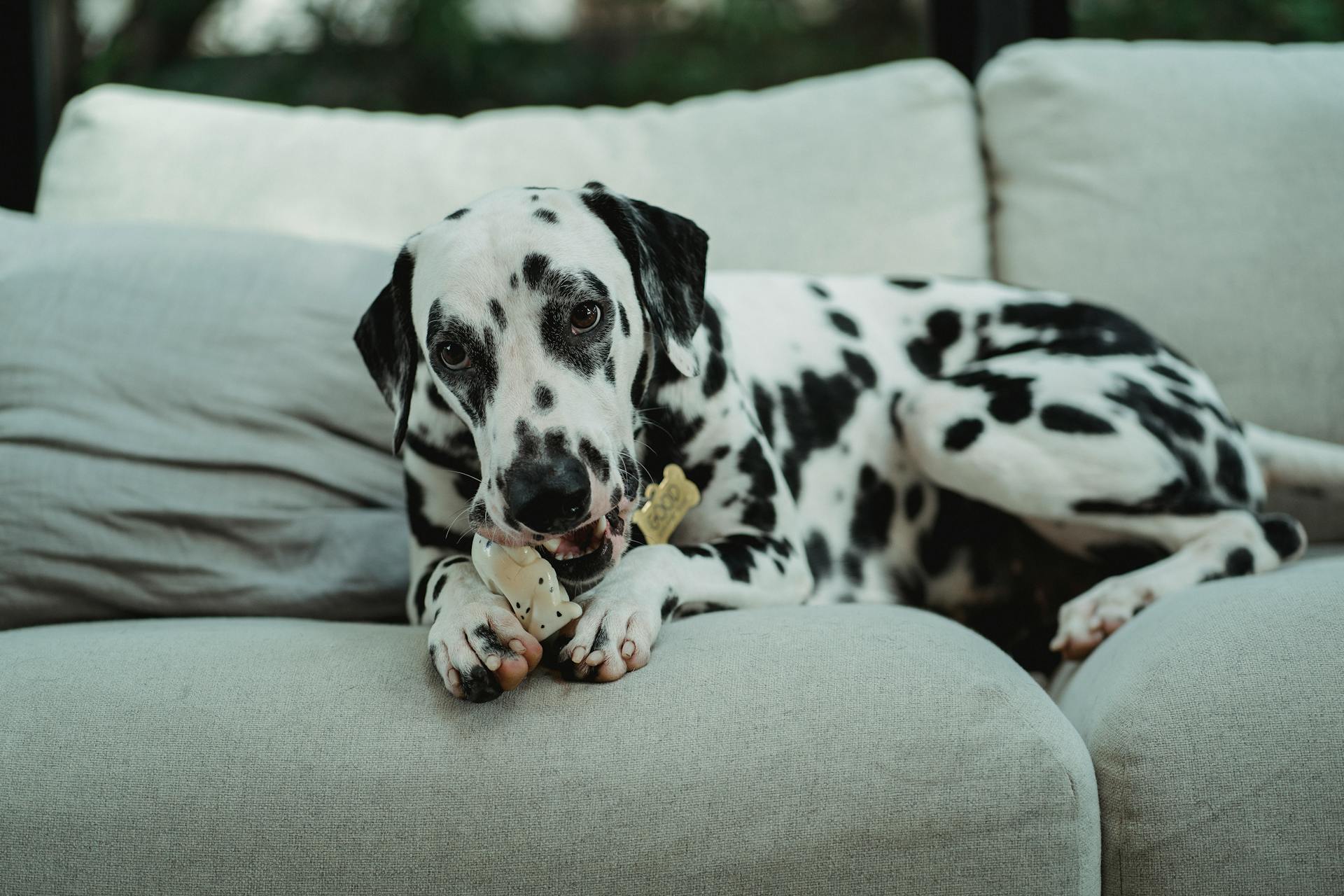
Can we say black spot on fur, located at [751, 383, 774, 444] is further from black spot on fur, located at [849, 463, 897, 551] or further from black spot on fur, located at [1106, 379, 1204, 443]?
black spot on fur, located at [1106, 379, 1204, 443]

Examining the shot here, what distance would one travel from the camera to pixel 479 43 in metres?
3.44

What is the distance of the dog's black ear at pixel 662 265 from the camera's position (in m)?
1.50

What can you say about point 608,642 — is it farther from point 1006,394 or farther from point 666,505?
point 1006,394

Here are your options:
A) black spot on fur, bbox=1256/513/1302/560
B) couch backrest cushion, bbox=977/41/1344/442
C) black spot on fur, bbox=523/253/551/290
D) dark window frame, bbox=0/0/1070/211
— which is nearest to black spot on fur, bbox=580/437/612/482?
black spot on fur, bbox=523/253/551/290

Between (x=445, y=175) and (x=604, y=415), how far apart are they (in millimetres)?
1238

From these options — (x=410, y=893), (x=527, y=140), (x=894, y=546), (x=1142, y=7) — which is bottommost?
(x=894, y=546)

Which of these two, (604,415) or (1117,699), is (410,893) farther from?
(1117,699)

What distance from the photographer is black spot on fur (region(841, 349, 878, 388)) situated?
6.82ft

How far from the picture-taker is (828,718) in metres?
1.13

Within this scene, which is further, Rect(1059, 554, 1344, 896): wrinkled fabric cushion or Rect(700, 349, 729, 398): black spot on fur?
Rect(700, 349, 729, 398): black spot on fur

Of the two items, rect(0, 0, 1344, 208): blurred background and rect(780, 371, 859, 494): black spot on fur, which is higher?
rect(0, 0, 1344, 208): blurred background

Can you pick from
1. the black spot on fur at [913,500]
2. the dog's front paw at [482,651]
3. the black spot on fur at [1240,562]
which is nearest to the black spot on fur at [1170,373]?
the black spot on fur at [1240,562]

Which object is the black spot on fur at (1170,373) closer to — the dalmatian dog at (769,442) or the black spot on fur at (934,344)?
the dalmatian dog at (769,442)

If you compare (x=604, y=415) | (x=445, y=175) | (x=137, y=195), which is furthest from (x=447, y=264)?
(x=137, y=195)
